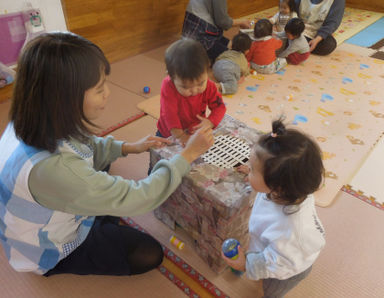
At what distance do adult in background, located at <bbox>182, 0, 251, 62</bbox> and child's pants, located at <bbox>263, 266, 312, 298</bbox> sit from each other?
1.78 meters

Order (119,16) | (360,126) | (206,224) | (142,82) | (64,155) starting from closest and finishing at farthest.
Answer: (64,155) → (206,224) → (360,126) → (142,82) → (119,16)

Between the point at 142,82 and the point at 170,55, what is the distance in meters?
1.07

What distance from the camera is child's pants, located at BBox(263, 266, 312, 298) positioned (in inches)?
31.2

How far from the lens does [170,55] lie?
99 cm

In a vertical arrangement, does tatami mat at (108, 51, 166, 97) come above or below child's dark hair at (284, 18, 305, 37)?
below

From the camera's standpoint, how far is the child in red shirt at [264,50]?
2.12 meters

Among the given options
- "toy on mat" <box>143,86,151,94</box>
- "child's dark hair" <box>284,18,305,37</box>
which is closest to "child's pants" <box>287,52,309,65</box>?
"child's dark hair" <box>284,18,305,37</box>

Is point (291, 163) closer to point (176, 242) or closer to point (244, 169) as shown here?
point (244, 169)

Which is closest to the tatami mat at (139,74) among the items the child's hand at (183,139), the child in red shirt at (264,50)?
the child in red shirt at (264,50)

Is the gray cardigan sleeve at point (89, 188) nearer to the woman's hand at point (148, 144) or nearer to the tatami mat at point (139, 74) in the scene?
the woman's hand at point (148, 144)

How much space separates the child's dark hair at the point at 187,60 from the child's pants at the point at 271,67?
1.33m

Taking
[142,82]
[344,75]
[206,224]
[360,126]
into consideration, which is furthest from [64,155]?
[344,75]

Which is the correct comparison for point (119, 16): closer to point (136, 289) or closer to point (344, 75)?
point (344, 75)

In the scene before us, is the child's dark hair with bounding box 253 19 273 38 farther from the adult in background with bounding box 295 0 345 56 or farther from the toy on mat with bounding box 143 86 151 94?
the toy on mat with bounding box 143 86 151 94
